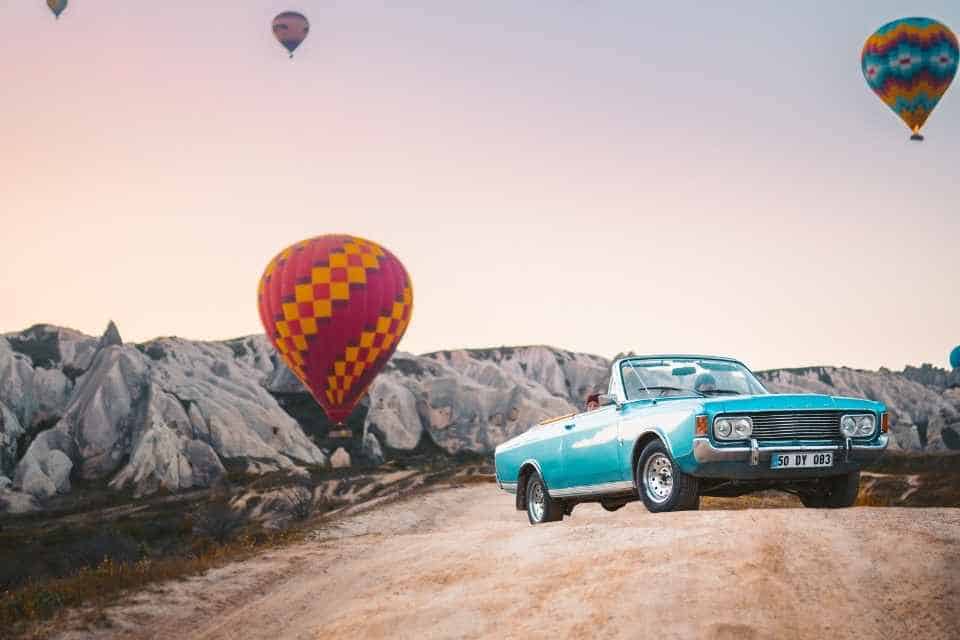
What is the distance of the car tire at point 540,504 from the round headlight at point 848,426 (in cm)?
414

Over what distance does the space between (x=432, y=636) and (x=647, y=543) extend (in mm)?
2396

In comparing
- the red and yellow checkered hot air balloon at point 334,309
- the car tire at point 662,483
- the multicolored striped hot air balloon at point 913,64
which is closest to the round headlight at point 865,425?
the car tire at point 662,483

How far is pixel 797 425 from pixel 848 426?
71cm

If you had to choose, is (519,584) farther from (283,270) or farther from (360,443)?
(360,443)

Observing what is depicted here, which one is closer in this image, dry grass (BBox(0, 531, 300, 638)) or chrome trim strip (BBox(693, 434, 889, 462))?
chrome trim strip (BBox(693, 434, 889, 462))

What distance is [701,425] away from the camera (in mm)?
10203

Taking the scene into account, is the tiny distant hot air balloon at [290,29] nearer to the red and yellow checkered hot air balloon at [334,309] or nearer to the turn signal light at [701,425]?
the red and yellow checkered hot air balloon at [334,309]

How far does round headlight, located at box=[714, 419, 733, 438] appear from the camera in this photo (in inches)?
402

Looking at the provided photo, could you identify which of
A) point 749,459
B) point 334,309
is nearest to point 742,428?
point 749,459

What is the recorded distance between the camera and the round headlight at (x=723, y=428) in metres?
10.2

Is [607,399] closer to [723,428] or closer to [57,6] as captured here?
[723,428]

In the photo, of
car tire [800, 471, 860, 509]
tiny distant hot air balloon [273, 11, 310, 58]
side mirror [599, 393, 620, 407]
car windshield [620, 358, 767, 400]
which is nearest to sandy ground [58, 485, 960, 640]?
car tire [800, 471, 860, 509]

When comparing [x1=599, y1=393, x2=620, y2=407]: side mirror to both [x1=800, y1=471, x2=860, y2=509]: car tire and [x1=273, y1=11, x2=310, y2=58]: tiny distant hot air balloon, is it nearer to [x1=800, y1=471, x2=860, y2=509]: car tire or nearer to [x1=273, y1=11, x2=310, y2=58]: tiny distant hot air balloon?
[x1=800, y1=471, x2=860, y2=509]: car tire

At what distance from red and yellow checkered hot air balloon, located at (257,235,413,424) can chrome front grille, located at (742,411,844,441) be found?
1206 inches
